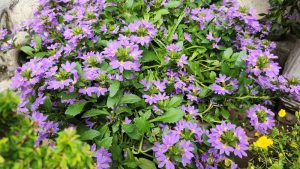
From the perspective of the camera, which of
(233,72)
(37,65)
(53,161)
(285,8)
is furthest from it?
(285,8)

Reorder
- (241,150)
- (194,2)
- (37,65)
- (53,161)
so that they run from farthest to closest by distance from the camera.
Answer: (194,2)
(37,65)
(241,150)
(53,161)

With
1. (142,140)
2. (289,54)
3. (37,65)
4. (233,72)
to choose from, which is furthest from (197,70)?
(289,54)

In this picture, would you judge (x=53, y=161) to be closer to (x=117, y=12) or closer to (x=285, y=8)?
(x=117, y=12)

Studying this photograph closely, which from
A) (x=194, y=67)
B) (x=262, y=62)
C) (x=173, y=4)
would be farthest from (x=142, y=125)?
(x=173, y=4)

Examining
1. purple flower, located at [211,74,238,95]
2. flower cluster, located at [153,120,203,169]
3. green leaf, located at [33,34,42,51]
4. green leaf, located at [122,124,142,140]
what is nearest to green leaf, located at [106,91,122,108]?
green leaf, located at [122,124,142,140]

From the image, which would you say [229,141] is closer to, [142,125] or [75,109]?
[142,125]

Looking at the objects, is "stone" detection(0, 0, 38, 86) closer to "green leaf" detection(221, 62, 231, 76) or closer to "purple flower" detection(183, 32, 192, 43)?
"purple flower" detection(183, 32, 192, 43)

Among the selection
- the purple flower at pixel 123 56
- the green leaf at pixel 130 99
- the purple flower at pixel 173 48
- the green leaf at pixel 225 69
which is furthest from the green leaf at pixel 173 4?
the green leaf at pixel 130 99
